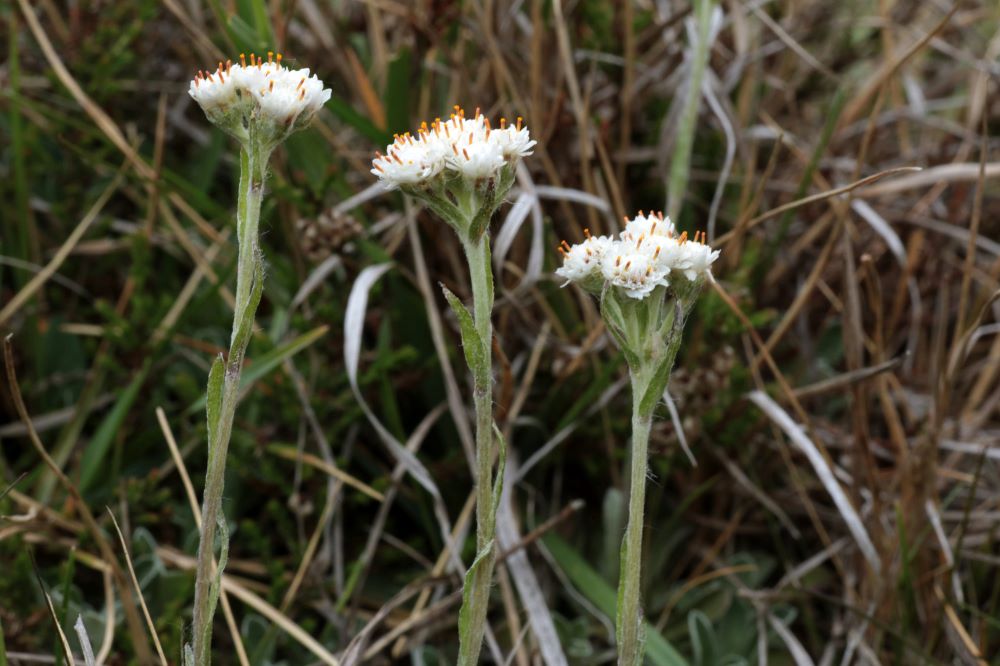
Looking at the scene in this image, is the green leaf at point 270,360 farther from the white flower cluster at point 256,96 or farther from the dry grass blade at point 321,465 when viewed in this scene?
the white flower cluster at point 256,96

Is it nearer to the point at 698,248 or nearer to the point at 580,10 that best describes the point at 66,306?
the point at 580,10

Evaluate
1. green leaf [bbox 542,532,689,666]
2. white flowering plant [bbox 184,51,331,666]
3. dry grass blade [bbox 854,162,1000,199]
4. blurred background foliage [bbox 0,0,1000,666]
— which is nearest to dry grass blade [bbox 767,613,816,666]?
blurred background foliage [bbox 0,0,1000,666]

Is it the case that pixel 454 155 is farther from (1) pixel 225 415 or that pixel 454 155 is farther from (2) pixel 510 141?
(1) pixel 225 415

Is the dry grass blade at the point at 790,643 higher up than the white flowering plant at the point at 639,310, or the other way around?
the white flowering plant at the point at 639,310

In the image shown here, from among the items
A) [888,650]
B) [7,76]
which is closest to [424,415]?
[888,650]

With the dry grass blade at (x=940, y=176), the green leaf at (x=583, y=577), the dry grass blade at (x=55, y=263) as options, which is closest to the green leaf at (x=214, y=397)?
the green leaf at (x=583, y=577)

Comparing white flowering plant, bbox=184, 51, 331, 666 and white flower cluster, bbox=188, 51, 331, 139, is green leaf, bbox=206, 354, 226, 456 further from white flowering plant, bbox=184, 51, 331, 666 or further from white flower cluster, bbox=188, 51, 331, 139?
white flower cluster, bbox=188, 51, 331, 139
